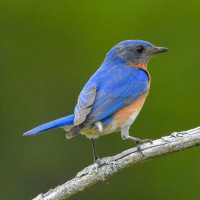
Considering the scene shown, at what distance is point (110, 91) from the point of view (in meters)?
8.04

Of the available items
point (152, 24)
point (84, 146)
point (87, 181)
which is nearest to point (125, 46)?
point (152, 24)

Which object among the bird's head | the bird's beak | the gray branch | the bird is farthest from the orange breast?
the bird's beak

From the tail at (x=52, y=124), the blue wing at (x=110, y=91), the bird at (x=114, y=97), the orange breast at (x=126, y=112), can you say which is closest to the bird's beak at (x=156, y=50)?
the bird at (x=114, y=97)

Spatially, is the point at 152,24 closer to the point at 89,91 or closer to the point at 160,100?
the point at 160,100

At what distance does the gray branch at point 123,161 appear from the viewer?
24.1 feet

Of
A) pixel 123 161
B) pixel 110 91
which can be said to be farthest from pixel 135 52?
pixel 123 161

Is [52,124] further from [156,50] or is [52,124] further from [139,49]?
[156,50]

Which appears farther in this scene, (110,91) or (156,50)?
(156,50)

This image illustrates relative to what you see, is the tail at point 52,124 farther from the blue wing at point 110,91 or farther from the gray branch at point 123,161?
the gray branch at point 123,161

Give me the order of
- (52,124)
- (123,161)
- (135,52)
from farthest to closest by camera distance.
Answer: (135,52)
(52,124)
(123,161)

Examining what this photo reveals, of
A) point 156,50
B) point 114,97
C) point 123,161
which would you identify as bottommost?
point 123,161

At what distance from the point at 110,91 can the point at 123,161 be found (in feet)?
3.28

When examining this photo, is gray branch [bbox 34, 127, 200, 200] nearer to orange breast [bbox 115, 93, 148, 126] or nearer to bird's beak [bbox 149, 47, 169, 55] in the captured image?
orange breast [bbox 115, 93, 148, 126]

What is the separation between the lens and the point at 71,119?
7.80 m
